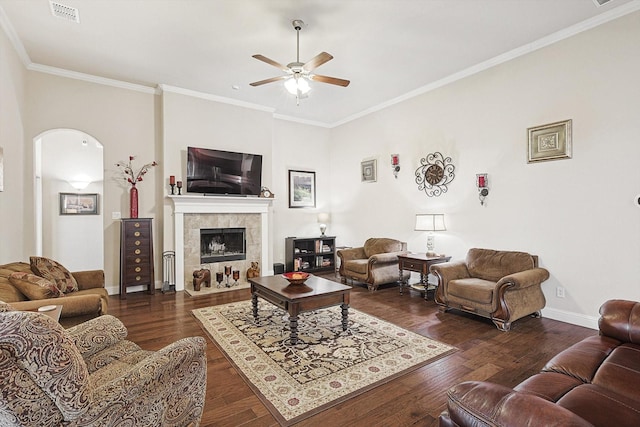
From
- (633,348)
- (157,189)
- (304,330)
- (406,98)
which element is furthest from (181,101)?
(633,348)

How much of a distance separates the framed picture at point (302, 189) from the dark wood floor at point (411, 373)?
9.03 feet

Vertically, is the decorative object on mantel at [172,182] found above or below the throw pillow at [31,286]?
above

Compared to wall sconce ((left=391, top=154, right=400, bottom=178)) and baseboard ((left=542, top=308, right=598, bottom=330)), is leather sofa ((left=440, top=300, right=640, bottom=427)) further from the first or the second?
wall sconce ((left=391, top=154, right=400, bottom=178))

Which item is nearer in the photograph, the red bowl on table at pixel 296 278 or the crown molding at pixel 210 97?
the red bowl on table at pixel 296 278

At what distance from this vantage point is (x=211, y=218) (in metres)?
5.77

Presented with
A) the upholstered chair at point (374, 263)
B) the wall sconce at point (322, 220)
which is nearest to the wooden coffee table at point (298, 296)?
the upholstered chair at point (374, 263)

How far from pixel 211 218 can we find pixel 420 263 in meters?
3.66

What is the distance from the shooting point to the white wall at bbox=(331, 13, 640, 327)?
11.1 feet

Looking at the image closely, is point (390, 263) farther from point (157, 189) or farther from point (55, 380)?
point (55, 380)

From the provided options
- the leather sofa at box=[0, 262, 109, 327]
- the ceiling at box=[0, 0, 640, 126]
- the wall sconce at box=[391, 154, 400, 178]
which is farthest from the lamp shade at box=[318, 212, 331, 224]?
the leather sofa at box=[0, 262, 109, 327]

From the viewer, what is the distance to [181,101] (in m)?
5.52

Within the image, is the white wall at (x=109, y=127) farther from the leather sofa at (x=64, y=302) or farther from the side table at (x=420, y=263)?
the side table at (x=420, y=263)

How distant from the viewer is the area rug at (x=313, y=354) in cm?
231

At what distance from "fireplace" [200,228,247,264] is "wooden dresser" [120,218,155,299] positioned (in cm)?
88
